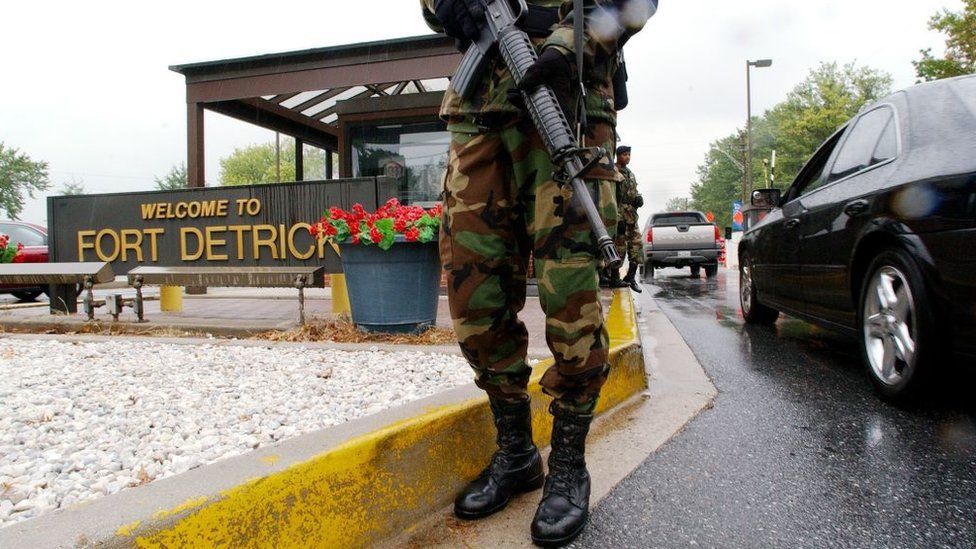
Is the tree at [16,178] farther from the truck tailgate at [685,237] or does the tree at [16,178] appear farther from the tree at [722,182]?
the tree at [722,182]

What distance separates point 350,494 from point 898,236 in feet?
7.76

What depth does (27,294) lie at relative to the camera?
10070 millimetres

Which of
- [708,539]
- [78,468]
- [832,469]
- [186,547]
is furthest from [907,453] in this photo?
[78,468]

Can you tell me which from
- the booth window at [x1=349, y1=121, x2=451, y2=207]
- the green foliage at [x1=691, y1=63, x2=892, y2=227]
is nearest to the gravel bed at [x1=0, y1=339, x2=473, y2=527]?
the booth window at [x1=349, y1=121, x2=451, y2=207]

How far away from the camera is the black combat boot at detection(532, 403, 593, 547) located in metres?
1.50

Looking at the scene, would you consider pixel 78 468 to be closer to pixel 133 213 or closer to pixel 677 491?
pixel 677 491

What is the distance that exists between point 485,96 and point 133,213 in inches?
206

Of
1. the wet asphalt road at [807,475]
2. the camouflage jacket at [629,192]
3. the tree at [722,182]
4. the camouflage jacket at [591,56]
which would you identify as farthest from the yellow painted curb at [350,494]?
the tree at [722,182]

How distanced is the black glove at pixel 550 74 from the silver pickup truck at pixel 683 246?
13111 millimetres

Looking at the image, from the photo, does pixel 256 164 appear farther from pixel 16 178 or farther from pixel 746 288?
pixel 746 288

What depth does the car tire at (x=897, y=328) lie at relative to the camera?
7.70 feet

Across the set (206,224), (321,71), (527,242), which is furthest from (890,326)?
(321,71)

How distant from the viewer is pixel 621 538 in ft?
5.05

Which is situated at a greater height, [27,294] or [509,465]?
[27,294]
